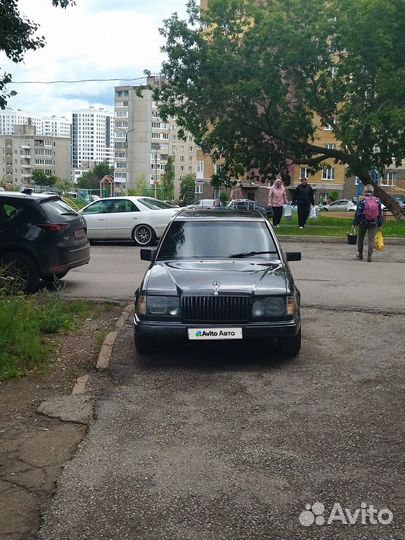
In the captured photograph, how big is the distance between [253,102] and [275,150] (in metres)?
2.72

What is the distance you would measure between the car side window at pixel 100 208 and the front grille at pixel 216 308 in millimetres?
13071

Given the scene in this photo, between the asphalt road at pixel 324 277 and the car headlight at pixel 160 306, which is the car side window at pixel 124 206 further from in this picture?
the car headlight at pixel 160 306

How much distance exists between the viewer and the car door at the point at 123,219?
18.4 meters

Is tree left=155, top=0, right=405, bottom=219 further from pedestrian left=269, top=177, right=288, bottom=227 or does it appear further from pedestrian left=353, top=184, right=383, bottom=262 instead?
pedestrian left=353, top=184, right=383, bottom=262

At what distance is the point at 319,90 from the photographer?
87.6ft

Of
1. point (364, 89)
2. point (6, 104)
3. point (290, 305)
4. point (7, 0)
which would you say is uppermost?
point (364, 89)

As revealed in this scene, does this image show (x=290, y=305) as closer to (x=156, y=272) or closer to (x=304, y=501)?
(x=156, y=272)

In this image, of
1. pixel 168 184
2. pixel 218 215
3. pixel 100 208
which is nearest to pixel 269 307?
pixel 218 215

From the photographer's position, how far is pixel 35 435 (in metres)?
4.60

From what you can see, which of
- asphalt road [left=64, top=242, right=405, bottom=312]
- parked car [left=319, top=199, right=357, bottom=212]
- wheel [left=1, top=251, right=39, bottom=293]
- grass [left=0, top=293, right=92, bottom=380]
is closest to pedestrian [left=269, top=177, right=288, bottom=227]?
asphalt road [left=64, top=242, right=405, bottom=312]

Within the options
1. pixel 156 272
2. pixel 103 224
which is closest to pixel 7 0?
pixel 156 272

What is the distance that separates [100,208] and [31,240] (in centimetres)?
919

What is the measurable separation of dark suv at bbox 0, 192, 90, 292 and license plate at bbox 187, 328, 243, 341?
15.0 feet

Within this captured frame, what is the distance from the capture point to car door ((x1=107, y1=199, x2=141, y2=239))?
60.3ft
